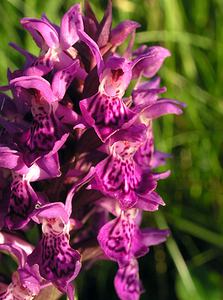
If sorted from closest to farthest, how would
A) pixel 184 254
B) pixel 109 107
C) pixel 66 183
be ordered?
pixel 109 107
pixel 66 183
pixel 184 254

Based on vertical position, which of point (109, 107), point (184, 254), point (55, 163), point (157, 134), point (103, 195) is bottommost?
Result: point (184, 254)

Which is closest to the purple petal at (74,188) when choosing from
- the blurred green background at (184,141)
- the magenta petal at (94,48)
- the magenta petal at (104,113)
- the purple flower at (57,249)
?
the purple flower at (57,249)

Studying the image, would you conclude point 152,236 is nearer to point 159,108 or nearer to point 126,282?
point 126,282

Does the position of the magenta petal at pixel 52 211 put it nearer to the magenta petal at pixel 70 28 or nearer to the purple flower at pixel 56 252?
the purple flower at pixel 56 252

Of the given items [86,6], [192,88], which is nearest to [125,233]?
[86,6]

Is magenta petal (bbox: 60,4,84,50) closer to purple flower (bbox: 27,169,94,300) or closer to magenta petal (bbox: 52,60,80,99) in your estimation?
magenta petal (bbox: 52,60,80,99)

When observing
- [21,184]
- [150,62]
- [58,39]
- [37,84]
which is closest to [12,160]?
[21,184]

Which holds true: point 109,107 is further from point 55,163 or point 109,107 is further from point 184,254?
point 184,254

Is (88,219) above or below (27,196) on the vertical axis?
below

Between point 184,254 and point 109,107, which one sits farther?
point 184,254
